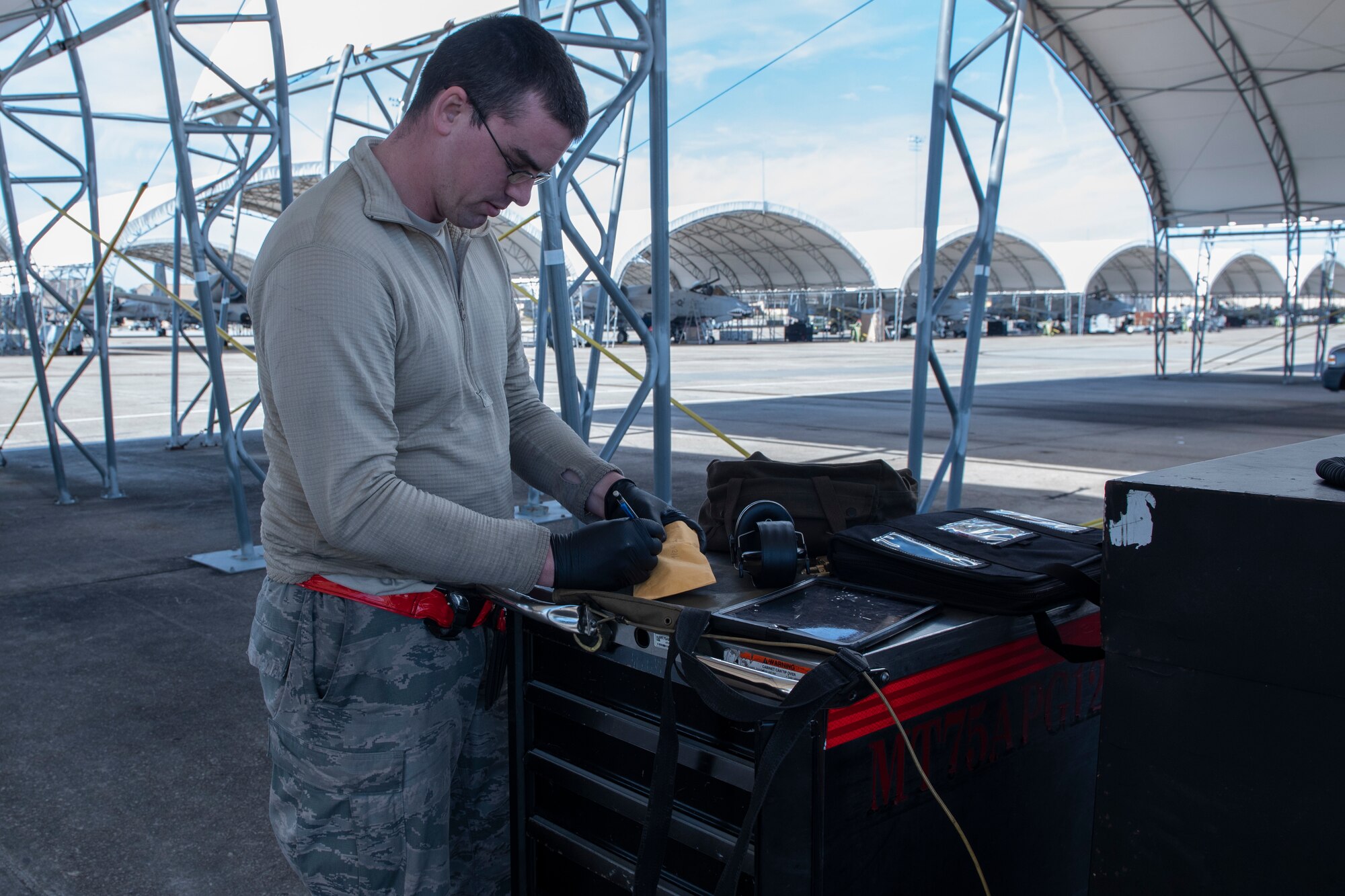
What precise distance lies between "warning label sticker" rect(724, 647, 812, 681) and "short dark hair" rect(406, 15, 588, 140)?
3.04 ft

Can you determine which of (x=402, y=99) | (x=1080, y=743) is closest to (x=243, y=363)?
(x=402, y=99)

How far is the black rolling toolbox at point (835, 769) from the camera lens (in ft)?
4.60

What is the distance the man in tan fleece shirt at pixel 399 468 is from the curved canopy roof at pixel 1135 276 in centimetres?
5822

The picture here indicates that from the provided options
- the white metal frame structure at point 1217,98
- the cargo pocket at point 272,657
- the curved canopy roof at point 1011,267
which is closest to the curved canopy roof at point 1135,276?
the curved canopy roof at point 1011,267

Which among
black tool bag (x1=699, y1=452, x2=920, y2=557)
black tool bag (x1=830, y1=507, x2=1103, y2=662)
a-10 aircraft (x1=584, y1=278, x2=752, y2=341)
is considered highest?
a-10 aircraft (x1=584, y1=278, x2=752, y2=341)

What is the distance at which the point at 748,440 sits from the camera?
10.5m

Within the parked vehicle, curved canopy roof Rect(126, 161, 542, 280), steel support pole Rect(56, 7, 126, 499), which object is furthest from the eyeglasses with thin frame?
curved canopy roof Rect(126, 161, 542, 280)

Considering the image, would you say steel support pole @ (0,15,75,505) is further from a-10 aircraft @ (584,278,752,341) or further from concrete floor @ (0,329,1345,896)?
a-10 aircraft @ (584,278,752,341)

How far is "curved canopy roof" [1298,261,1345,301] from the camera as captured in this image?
6581cm

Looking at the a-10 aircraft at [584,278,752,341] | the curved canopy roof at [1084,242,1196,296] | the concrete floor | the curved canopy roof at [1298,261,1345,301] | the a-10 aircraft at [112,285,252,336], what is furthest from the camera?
the curved canopy roof at [1298,261,1345,301]

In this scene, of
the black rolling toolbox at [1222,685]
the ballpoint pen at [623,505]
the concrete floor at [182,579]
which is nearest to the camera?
the black rolling toolbox at [1222,685]

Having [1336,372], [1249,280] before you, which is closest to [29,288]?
[1336,372]

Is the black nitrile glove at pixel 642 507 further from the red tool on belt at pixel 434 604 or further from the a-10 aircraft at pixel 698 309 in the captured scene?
the a-10 aircraft at pixel 698 309

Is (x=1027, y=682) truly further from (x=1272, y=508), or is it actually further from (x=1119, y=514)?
(x=1272, y=508)
